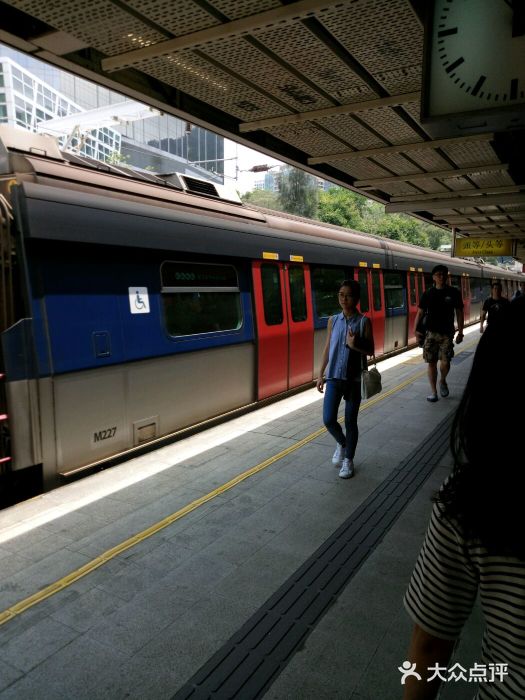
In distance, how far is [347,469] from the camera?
4.74 metres

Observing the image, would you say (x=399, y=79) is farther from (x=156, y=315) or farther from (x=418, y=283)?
(x=418, y=283)

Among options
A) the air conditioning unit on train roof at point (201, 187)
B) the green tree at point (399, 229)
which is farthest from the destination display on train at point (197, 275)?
the green tree at point (399, 229)

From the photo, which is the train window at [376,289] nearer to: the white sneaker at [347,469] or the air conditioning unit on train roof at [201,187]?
the air conditioning unit on train roof at [201,187]

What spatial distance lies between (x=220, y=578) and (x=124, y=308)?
277cm

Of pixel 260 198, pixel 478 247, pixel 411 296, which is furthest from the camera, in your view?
pixel 260 198

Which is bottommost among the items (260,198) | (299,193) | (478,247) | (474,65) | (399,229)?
(474,65)

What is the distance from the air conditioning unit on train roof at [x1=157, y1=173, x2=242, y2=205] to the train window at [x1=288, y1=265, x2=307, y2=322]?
4.59ft

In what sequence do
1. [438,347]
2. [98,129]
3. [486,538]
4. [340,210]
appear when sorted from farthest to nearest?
1. [340,210]
2. [98,129]
3. [438,347]
4. [486,538]

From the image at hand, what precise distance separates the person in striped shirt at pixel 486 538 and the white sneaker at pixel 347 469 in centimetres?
365

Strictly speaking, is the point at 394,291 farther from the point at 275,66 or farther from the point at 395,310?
the point at 275,66

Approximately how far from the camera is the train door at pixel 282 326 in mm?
7020

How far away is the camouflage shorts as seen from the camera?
757 centimetres

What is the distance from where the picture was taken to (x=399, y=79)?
14.3 feet

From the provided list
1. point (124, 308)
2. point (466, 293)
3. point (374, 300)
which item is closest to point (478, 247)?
point (374, 300)
